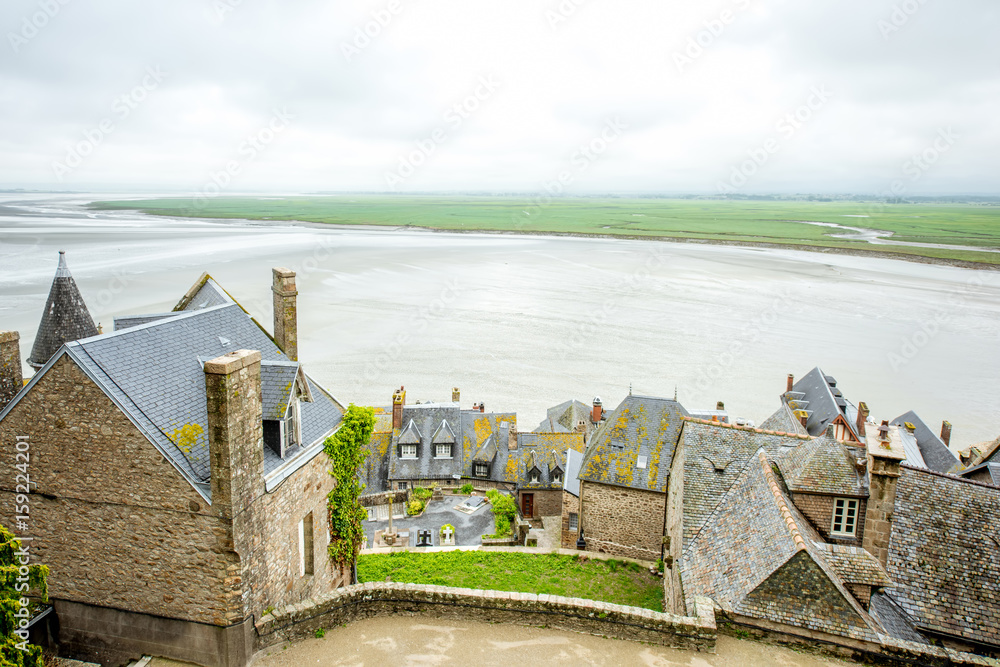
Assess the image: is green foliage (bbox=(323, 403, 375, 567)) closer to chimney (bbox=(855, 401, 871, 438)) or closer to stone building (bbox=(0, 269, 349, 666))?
stone building (bbox=(0, 269, 349, 666))

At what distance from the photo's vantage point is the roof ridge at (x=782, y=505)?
12.0 metres

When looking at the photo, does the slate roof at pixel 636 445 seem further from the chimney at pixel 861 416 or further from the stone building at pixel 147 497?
the stone building at pixel 147 497

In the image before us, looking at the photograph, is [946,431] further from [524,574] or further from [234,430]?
[234,430]

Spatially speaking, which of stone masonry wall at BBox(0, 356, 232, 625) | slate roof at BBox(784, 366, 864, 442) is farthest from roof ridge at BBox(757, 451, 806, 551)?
slate roof at BBox(784, 366, 864, 442)

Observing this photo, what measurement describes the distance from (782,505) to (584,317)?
48.9 metres

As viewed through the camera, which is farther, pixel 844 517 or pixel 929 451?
pixel 929 451

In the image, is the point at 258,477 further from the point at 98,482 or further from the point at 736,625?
the point at 736,625

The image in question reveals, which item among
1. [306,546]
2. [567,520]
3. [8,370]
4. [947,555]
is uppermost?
[8,370]

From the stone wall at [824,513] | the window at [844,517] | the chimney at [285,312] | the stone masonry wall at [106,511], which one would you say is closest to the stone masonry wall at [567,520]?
the stone wall at [824,513]

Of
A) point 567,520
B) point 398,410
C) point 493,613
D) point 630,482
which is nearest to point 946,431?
point 630,482

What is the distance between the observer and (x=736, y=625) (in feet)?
38.0

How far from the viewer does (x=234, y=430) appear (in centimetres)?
1030

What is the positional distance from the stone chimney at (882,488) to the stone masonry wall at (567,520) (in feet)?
41.0

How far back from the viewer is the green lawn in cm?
1888
